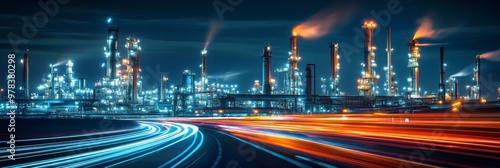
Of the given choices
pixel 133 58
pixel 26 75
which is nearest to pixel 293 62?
pixel 133 58

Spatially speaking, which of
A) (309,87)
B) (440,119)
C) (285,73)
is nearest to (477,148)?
(440,119)

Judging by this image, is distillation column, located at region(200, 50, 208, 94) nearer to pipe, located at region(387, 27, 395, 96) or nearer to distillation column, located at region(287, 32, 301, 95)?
distillation column, located at region(287, 32, 301, 95)

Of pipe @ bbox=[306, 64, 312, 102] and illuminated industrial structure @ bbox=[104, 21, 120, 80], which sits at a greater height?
illuminated industrial structure @ bbox=[104, 21, 120, 80]

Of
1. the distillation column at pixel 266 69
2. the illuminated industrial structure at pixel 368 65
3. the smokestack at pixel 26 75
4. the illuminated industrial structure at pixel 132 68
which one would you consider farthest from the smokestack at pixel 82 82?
the illuminated industrial structure at pixel 368 65

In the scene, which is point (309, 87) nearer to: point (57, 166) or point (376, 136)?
point (376, 136)

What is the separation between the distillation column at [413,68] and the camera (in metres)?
117

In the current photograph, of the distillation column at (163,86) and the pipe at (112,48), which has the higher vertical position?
the pipe at (112,48)

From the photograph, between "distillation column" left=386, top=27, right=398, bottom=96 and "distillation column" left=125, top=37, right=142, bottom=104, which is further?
"distillation column" left=386, top=27, right=398, bottom=96

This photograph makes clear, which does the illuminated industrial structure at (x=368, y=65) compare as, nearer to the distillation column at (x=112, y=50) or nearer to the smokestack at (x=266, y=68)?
the smokestack at (x=266, y=68)

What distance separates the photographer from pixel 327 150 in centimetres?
2134

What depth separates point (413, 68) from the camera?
119500mm

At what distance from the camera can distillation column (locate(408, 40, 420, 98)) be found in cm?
11668

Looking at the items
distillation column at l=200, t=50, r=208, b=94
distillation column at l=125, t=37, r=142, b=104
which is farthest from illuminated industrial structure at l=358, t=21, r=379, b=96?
distillation column at l=125, t=37, r=142, b=104

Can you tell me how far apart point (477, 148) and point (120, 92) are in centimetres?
10740
